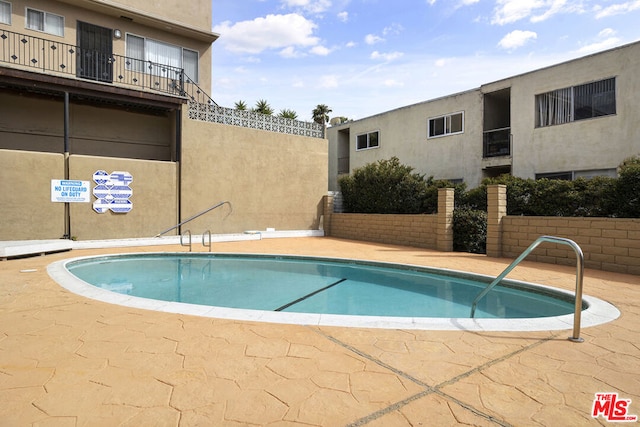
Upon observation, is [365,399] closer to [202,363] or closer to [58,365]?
[202,363]

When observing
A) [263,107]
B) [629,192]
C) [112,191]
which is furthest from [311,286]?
[263,107]

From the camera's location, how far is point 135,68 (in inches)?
555

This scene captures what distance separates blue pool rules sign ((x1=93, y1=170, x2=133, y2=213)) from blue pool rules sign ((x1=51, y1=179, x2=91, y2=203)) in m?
0.27

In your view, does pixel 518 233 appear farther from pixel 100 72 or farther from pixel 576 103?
pixel 100 72

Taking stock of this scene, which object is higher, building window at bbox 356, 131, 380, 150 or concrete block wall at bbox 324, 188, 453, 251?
building window at bbox 356, 131, 380, 150

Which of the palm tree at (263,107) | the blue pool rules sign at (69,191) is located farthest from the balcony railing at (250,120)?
the palm tree at (263,107)

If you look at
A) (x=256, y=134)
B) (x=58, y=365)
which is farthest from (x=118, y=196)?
(x=58, y=365)

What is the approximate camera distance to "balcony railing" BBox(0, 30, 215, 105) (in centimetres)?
1198

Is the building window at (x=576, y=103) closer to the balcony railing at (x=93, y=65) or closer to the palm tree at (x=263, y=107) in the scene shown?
the balcony railing at (x=93, y=65)

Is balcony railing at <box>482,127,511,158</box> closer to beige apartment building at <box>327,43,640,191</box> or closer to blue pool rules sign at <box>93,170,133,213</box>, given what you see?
beige apartment building at <box>327,43,640,191</box>

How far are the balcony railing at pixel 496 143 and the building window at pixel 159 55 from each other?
13026mm

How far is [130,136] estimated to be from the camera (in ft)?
45.1

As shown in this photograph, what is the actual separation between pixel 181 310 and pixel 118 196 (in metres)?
9.11

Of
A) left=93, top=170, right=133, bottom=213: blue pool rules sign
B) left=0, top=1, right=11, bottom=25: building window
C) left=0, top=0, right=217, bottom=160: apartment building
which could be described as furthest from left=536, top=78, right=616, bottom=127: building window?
left=0, top=1, right=11, bottom=25: building window
